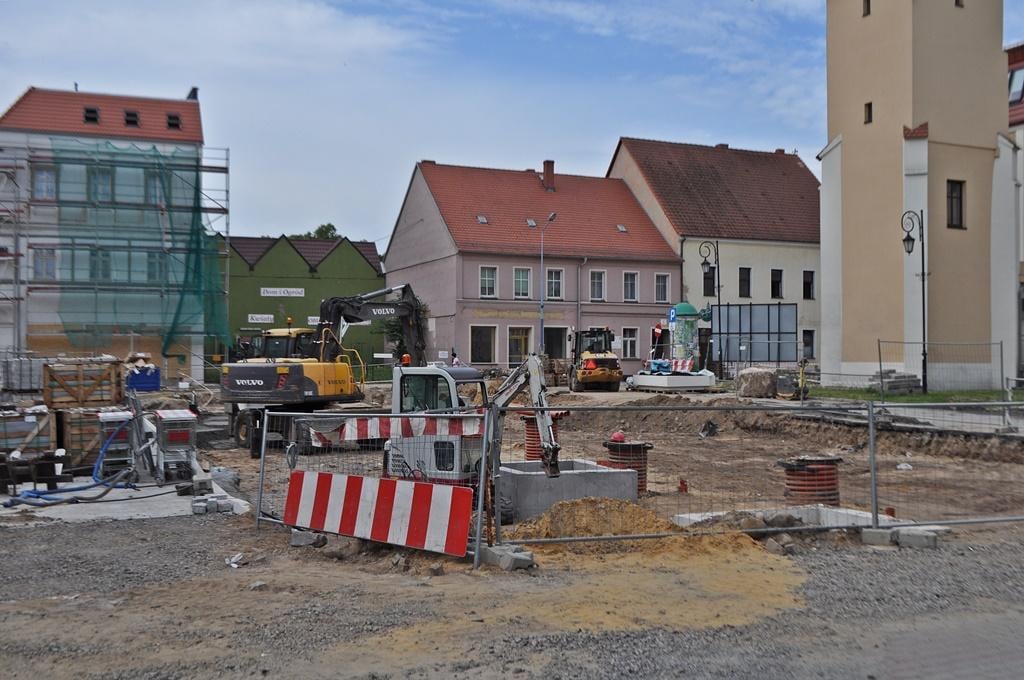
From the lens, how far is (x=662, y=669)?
6.21m

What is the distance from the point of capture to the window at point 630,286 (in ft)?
172

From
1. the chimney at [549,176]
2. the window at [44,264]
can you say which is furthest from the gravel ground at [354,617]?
the chimney at [549,176]

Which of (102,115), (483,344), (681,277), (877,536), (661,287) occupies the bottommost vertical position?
(877,536)

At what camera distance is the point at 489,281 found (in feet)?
163

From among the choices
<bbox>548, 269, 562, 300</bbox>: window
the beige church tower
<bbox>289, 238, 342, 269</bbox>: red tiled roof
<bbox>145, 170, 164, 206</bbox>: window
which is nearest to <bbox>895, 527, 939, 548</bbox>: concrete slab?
the beige church tower

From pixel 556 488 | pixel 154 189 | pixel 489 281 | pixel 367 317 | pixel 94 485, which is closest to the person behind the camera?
pixel 556 488

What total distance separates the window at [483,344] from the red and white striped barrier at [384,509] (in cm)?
3883

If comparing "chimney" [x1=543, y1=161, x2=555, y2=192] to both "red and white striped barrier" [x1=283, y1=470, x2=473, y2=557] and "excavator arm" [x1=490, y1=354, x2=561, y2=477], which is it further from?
"red and white striped barrier" [x1=283, y1=470, x2=473, y2=557]

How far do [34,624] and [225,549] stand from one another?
2.92 metres

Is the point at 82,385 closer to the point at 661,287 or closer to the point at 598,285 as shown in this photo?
the point at 598,285

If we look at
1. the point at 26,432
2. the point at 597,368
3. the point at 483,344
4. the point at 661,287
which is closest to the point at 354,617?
the point at 26,432

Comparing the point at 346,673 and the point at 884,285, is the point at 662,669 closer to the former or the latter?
the point at 346,673

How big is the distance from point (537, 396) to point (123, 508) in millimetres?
5467

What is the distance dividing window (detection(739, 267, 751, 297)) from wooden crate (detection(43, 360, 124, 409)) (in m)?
41.2
